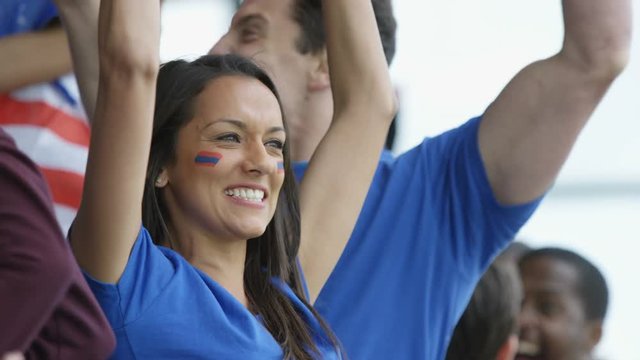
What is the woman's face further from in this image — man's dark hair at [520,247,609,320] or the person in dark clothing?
man's dark hair at [520,247,609,320]

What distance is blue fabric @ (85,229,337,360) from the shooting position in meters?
2.33

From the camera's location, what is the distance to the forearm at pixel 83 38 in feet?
8.75

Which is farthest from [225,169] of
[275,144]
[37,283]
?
[37,283]

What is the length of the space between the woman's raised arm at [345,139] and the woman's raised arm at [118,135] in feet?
2.13

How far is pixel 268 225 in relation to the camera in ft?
9.13

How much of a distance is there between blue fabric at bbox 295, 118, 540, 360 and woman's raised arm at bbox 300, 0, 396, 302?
0.37ft

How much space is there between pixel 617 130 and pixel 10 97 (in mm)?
4155

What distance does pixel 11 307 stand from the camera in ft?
6.06

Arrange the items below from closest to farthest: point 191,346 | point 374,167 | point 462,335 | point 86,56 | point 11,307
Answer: point 11,307, point 191,346, point 86,56, point 374,167, point 462,335

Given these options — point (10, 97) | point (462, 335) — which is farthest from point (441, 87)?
point (10, 97)

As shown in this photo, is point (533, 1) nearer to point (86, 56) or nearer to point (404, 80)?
point (404, 80)

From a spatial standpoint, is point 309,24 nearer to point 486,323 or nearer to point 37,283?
point 486,323

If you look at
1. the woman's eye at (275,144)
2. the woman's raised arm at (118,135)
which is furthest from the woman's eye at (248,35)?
the woman's raised arm at (118,135)

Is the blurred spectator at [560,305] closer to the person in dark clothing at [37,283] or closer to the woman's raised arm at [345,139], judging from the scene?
the woman's raised arm at [345,139]
